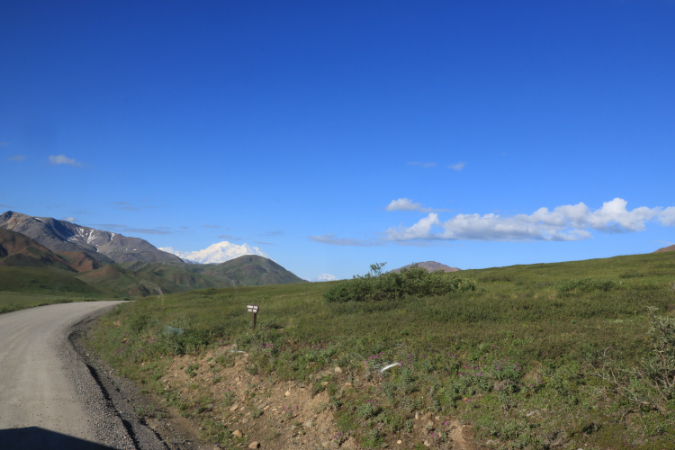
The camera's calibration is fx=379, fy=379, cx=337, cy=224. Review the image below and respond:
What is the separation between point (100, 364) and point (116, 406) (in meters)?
8.04

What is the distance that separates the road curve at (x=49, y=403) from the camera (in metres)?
9.83

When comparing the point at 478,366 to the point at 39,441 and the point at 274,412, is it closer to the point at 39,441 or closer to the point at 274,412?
the point at 274,412

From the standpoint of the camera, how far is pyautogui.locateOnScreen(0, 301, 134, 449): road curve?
387 inches

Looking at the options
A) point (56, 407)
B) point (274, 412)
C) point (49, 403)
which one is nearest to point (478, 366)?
point (274, 412)

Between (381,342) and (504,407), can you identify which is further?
(381,342)

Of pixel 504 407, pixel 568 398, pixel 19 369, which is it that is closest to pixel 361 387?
pixel 504 407

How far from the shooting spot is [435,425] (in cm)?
976

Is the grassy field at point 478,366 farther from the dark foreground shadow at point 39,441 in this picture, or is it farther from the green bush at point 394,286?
the green bush at point 394,286

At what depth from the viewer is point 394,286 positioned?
2791 cm

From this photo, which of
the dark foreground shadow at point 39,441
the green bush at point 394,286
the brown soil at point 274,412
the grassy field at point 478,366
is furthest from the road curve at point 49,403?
the green bush at point 394,286

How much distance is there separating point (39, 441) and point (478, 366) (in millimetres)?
12001

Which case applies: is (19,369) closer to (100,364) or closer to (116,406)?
(100,364)

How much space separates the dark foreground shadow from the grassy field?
11.0 ft

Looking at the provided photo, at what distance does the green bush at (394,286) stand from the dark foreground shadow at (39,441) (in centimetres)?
1930
